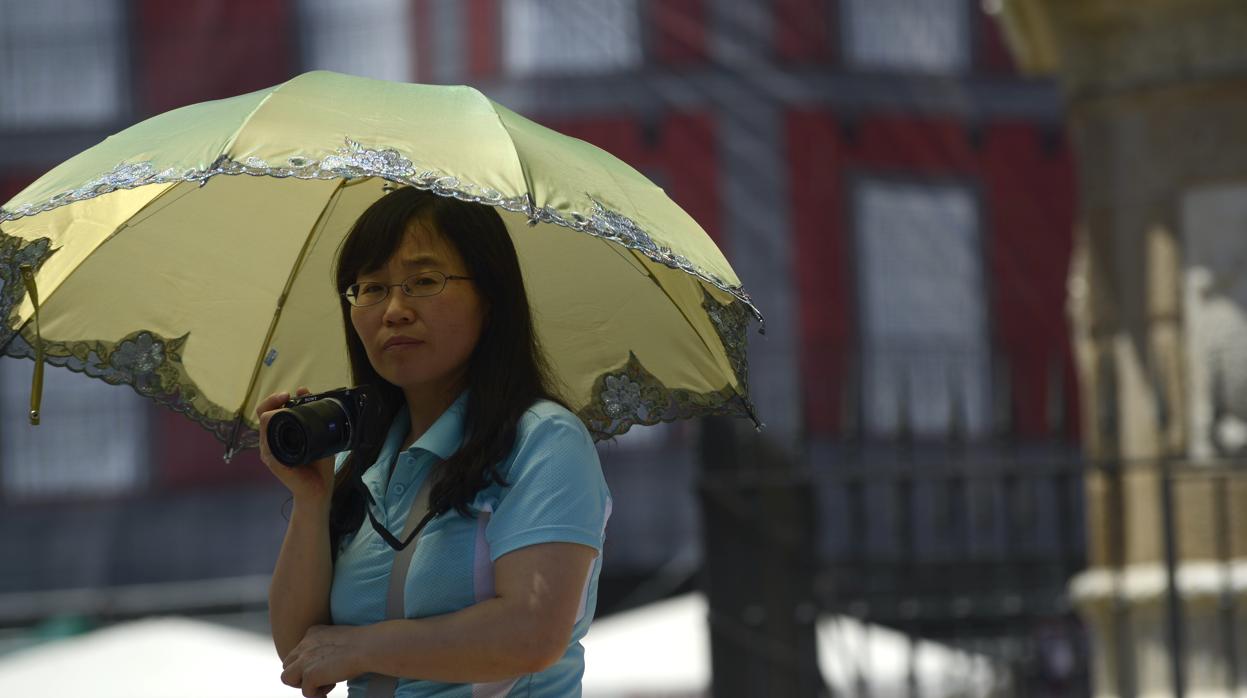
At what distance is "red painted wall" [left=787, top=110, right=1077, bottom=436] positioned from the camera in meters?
19.1

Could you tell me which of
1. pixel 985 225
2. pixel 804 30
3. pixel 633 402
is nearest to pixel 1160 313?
pixel 633 402

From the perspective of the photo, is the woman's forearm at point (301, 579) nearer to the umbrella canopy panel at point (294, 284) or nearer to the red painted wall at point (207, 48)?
the umbrella canopy panel at point (294, 284)

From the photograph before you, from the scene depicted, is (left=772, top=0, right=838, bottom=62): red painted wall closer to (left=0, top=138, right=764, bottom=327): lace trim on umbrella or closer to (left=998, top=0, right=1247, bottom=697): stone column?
(left=998, top=0, right=1247, bottom=697): stone column

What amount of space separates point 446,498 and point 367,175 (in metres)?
0.40

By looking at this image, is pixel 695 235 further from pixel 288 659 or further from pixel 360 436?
pixel 288 659

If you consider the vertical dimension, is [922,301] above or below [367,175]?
above

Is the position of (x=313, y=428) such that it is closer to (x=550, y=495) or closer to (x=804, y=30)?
(x=550, y=495)

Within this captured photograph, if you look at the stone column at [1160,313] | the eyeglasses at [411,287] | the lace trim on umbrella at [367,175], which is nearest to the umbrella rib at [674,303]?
the lace trim on umbrella at [367,175]

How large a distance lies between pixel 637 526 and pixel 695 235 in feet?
49.4

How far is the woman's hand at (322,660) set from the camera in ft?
7.23

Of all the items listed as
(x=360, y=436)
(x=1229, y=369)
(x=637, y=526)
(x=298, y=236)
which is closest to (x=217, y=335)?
(x=298, y=236)

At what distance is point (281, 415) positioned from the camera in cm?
230

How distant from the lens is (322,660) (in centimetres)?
222

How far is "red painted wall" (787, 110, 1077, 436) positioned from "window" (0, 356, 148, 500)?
658 centimetres
